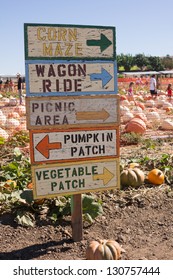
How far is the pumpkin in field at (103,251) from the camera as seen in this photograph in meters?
3.48

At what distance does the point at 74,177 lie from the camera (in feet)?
12.9

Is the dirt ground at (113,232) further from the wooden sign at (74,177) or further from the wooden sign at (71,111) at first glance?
the wooden sign at (71,111)

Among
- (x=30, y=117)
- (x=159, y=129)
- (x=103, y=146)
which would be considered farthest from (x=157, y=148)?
(x=30, y=117)

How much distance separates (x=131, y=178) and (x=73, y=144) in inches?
67.5

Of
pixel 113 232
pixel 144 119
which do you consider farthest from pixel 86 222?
pixel 144 119

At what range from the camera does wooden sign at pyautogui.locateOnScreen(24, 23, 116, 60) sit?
3.62 metres

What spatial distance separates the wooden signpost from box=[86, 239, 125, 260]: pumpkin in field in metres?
0.51

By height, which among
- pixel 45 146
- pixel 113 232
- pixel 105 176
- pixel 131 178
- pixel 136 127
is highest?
pixel 45 146

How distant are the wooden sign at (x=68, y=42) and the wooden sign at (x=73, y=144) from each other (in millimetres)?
730

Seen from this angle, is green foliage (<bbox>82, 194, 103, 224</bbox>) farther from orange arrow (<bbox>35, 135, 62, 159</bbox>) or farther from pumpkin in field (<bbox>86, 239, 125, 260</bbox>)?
orange arrow (<bbox>35, 135, 62, 159</bbox>)

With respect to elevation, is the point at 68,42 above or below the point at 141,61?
below

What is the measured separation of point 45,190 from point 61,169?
10.3 inches

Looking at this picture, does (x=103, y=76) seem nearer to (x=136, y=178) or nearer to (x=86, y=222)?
(x=86, y=222)

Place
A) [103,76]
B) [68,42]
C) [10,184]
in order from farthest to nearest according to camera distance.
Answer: [10,184] → [103,76] → [68,42]
